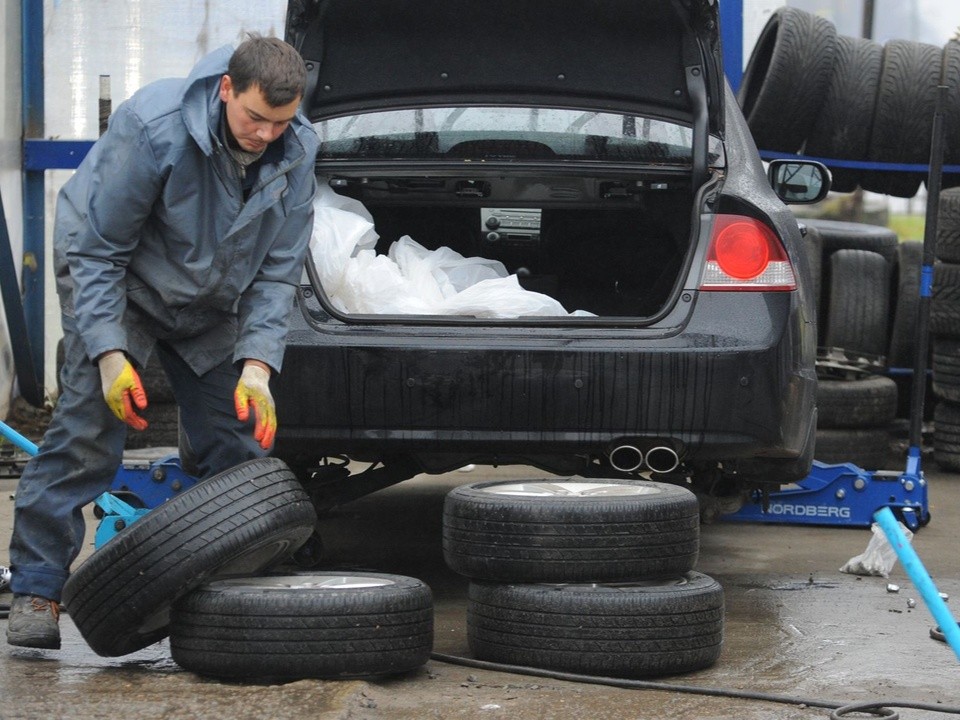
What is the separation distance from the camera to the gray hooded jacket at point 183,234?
11.3 feet

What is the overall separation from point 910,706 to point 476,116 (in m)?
2.34

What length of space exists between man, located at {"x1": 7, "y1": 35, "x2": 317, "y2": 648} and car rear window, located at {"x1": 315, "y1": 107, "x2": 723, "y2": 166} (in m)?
0.82

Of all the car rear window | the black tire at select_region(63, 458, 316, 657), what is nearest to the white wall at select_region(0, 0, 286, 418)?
the car rear window

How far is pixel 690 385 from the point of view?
396 cm

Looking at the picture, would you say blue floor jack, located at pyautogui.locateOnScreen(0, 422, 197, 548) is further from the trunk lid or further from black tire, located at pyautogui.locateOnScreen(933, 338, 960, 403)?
black tire, located at pyautogui.locateOnScreen(933, 338, 960, 403)

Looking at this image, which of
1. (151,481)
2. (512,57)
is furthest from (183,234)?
(151,481)

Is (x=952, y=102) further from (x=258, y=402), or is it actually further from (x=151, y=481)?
(x=258, y=402)

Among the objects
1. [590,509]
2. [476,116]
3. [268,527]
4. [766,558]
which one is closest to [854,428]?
[766,558]

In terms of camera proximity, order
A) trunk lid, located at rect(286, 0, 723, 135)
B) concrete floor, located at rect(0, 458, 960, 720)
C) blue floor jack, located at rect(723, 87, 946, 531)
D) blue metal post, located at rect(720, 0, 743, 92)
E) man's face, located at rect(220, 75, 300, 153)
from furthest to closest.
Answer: blue metal post, located at rect(720, 0, 743, 92)
blue floor jack, located at rect(723, 87, 946, 531)
trunk lid, located at rect(286, 0, 723, 135)
man's face, located at rect(220, 75, 300, 153)
concrete floor, located at rect(0, 458, 960, 720)

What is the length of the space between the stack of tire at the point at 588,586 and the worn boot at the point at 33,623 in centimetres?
107

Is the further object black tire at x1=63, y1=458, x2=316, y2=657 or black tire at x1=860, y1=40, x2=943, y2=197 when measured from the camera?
black tire at x1=860, y1=40, x2=943, y2=197

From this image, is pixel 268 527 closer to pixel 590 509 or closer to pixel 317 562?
pixel 590 509

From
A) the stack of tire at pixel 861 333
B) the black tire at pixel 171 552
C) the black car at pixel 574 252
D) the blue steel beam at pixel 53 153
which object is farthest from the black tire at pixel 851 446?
the blue steel beam at pixel 53 153

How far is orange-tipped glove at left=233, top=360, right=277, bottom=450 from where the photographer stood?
3.43 meters
